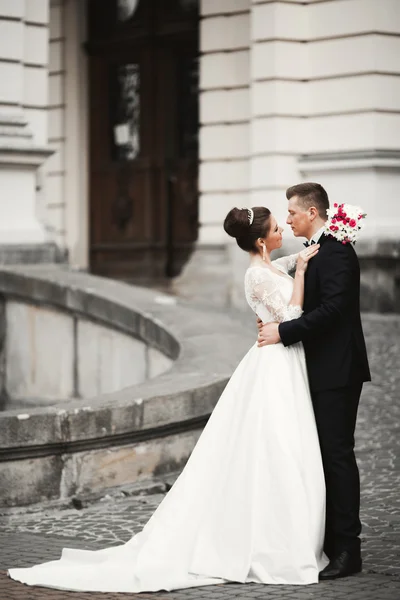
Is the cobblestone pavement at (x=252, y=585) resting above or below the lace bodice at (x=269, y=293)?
below

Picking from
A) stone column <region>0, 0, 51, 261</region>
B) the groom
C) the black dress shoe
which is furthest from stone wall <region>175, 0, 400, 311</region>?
the black dress shoe

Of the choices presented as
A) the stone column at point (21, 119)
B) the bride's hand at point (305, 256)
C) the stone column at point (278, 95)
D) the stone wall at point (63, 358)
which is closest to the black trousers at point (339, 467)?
the bride's hand at point (305, 256)

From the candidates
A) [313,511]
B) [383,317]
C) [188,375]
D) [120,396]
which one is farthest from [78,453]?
[383,317]

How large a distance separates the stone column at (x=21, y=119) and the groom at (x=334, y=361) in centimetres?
751

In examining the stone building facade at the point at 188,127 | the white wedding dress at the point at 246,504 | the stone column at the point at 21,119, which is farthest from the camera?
the stone building facade at the point at 188,127

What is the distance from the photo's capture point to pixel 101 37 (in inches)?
783

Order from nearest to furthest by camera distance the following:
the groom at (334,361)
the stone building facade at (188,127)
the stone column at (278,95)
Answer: the groom at (334,361)
the stone building facade at (188,127)
the stone column at (278,95)

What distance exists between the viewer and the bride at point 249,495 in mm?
5770

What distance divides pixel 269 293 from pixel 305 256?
0.25m

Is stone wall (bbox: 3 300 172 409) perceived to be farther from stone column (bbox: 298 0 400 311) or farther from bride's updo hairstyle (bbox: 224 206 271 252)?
stone column (bbox: 298 0 400 311)

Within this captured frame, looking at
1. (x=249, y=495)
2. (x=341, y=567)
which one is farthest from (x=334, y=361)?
(x=341, y=567)

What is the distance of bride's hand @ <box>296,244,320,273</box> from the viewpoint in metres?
6.00

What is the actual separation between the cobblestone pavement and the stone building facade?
18.1 ft

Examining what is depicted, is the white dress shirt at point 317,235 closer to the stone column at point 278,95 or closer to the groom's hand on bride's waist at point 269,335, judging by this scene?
the groom's hand on bride's waist at point 269,335
